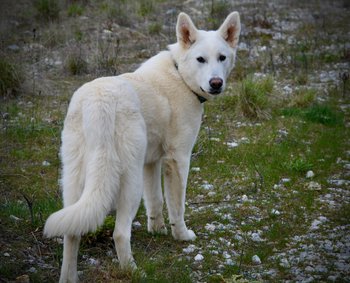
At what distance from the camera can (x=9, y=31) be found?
10938 millimetres

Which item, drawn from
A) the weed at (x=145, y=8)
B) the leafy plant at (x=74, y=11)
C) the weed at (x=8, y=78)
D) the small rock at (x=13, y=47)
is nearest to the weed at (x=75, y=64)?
the weed at (x=8, y=78)

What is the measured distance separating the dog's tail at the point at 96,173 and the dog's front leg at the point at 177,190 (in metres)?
1.13

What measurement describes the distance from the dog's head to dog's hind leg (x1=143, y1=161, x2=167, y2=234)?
906 mm

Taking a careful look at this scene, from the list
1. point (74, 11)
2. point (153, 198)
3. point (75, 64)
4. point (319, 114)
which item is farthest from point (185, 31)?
point (74, 11)

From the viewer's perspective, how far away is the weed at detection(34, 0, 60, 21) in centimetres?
1180

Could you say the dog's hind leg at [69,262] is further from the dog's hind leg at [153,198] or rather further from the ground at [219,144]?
the dog's hind leg at [153,198]

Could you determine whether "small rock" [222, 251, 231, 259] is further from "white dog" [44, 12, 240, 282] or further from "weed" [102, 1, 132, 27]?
"weed" [102, 1, 132, 27]

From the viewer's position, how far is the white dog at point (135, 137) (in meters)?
3.64

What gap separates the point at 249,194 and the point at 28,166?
2.78 m

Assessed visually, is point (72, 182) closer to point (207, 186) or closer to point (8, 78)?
point (207, 186)

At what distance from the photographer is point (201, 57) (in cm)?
495

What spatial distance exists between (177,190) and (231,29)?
178cm

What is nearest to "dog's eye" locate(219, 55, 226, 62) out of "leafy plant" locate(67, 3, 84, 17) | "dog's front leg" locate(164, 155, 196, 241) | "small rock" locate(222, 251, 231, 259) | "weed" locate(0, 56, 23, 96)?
"dog's front leg" locate(164, 155, 196, 241)

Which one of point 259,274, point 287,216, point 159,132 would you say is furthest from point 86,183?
point 287,216
